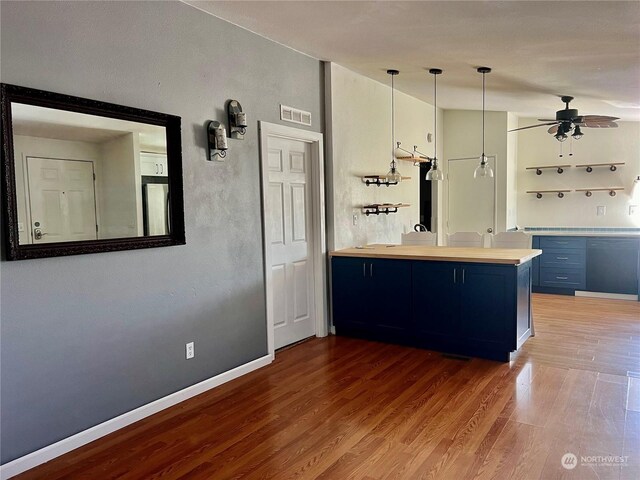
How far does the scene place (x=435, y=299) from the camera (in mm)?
4164

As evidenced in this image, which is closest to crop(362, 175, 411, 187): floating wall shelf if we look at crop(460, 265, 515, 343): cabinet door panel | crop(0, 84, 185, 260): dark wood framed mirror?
crop(460, 265, 515, 343): cabinet door panel

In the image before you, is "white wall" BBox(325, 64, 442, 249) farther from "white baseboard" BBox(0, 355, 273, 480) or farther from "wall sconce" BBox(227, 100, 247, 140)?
"white baseboard" BBox(0, 355, 273, 480)

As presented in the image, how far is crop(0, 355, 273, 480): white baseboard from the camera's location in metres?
2.40

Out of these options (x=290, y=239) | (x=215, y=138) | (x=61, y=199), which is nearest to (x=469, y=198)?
(x=290, y=239)

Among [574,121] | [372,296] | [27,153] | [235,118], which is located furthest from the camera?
[574,121]

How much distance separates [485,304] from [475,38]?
2056 millimetres

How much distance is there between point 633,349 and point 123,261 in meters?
4.15

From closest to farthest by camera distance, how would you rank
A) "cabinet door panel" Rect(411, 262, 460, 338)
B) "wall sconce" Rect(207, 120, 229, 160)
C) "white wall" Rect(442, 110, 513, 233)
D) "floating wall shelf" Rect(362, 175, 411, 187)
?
"wall sconce" Rect(207, 120, 229, 160), "cabinet door panel" Rect(411, 262, 460, 338), "floating wall shelf" Rect(362, 175, 411, 187), "white wall" Rect(442, 110, 513, 233)

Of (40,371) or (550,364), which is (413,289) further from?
(40,371)

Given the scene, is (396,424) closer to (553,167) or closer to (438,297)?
(438,297)

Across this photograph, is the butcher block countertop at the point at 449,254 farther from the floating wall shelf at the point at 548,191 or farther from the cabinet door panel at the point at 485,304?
the floating wall shelf at the point at 548,191

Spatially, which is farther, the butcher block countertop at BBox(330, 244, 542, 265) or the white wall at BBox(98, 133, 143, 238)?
the butcher block countertop at BBox(330, 244, 542, 265)

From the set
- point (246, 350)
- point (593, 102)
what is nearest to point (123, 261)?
A: point (246, 350)

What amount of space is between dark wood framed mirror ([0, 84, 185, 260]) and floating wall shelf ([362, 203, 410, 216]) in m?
2.59
